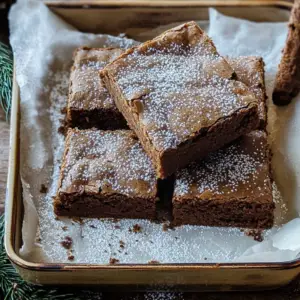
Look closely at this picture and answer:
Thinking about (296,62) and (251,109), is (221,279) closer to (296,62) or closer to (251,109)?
(251,109)

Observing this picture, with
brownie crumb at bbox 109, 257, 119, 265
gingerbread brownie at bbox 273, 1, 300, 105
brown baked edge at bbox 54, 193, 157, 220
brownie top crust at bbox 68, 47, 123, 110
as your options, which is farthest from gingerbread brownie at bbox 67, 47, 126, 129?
gingerbread brownie at bbox 273, 1, 300, 105

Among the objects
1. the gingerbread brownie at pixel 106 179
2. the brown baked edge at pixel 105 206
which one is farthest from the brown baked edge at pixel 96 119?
the brown baked edge at pixel 105 206

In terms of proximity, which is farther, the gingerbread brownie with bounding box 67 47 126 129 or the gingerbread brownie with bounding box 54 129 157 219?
the gingerbread brownie with bounding box 67 47 126 129

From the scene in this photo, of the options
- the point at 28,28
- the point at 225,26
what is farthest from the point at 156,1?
the point at 28,28

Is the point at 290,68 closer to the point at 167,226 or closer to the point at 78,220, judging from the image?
the point at 167,226

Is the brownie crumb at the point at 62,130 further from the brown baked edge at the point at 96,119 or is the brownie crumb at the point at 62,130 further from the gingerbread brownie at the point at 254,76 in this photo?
the gingerbread brownie at the point at 254,76

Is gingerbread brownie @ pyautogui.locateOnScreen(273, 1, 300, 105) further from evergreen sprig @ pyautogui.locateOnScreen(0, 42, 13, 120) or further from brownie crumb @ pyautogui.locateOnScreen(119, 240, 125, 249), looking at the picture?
evergreen sprig @ pyautogui.locateOnScreen(0, 42, 13, 120)
